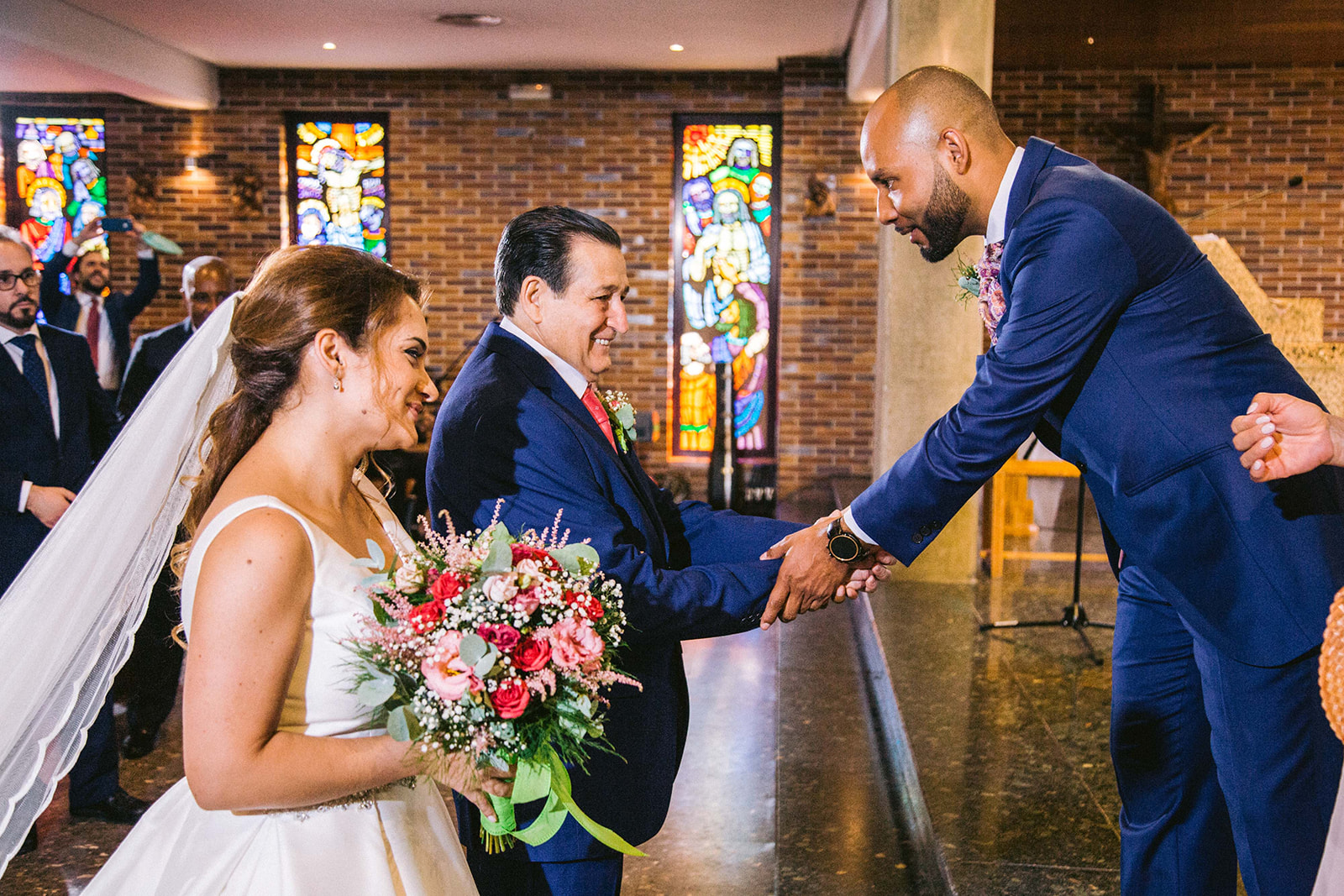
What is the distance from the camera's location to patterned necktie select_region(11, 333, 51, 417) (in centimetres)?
361

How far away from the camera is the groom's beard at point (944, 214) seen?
2076 millimetres

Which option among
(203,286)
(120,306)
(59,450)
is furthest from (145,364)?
(120,306)

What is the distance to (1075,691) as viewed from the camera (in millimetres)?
4055

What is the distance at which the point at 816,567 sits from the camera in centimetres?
220

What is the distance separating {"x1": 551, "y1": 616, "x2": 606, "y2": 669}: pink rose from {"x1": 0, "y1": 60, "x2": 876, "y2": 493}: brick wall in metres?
8.09

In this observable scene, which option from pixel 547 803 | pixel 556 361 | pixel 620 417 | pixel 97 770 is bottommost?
pixel 97 770

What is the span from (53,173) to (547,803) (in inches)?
411

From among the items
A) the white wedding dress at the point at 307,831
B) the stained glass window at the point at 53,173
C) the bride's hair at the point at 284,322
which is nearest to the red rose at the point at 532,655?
the white wedding dress at the point at 307,831

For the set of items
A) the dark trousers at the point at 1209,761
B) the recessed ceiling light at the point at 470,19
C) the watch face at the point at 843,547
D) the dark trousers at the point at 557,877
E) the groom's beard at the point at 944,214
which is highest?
the recessed ceiling light at the point at 470,19

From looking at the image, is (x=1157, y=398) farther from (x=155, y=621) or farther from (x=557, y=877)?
(x=155, y=621)

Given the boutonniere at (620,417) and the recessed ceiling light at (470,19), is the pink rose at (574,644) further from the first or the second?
the recessed ceiling light at (470,19)

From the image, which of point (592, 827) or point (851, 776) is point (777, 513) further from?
point (592, 827)

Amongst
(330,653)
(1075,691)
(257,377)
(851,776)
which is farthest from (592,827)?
(1075,691)

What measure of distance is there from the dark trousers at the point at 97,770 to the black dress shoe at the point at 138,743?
523 mm
